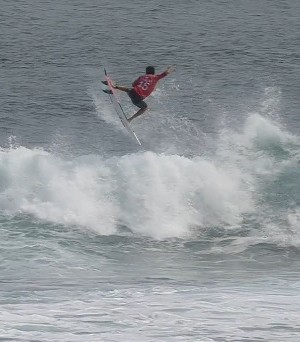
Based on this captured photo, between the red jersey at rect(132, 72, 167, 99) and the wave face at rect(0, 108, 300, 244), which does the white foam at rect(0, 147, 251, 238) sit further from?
the red jersey at rect(132, 72, 167, 99)

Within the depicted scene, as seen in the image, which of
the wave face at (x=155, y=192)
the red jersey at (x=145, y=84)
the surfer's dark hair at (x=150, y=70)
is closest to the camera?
the surfer's dark hair at (x=150, y=70)

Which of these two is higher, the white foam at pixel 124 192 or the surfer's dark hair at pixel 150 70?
the surfer's dark hair at pixel 150 70

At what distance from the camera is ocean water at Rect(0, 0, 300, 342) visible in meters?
21.5

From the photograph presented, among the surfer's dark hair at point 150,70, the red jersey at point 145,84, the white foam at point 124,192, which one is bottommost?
the white foam at point 124,192

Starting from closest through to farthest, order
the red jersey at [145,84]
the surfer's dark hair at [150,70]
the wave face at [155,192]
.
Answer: the surfer's dark hair at [150,70], the wave face at [155,192], the red jersey at [145,84]

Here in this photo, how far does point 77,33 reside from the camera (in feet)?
150

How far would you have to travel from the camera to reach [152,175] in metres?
30.2

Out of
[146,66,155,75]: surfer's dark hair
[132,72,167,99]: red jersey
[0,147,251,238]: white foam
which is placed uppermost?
[146,66,155,75]: surfer's dark hair

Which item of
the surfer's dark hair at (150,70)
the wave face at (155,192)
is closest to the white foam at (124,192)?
the wave face at (155,192)

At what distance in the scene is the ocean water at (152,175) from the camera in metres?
21.5

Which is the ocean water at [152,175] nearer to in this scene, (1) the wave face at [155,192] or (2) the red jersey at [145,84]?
(1) the wave face at [155,192]

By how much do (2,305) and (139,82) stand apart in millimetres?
9316

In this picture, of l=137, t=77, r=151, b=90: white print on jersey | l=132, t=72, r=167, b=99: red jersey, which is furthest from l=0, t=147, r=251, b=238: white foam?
l=137, t=77, r=151, b=90: white print on jersey

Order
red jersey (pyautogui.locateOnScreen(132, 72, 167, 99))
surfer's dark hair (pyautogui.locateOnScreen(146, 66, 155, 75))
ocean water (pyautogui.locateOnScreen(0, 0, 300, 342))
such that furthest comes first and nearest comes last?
red jersey (pyautogui.locateOnScreen(132, 72, 167, 99))
surfer's dark hair (pyautogui.locateOnScreen(146, 66, 155, 75))
ocean water (pyautogui.locateOnScreen(0, 0, 300, 342))
